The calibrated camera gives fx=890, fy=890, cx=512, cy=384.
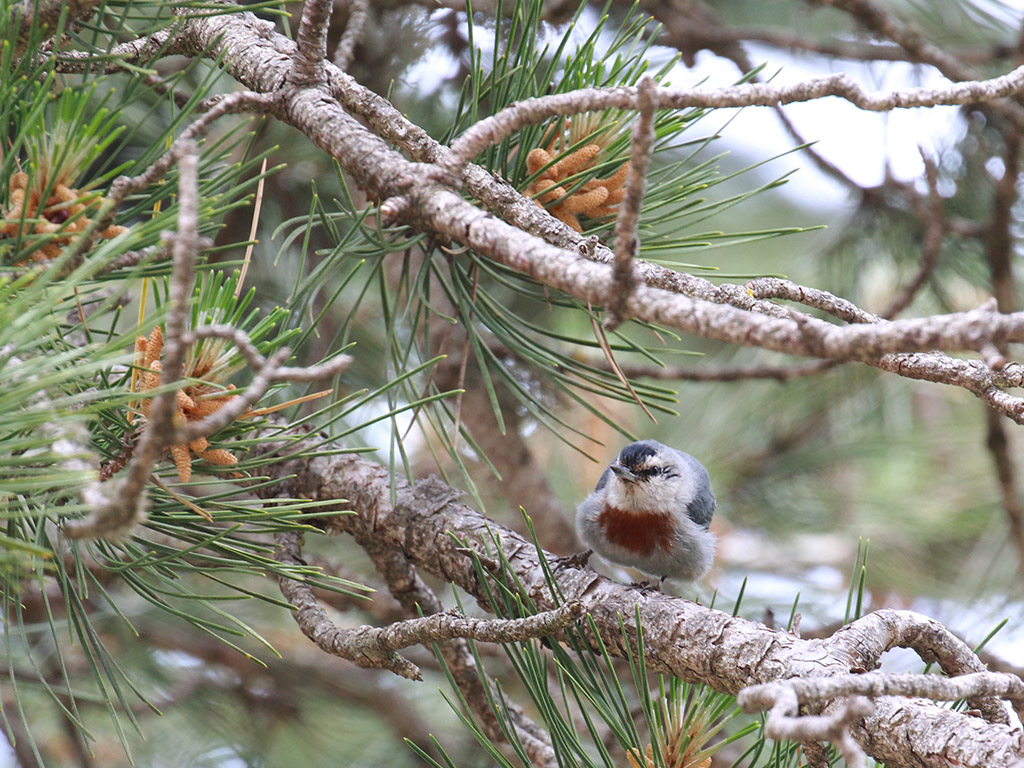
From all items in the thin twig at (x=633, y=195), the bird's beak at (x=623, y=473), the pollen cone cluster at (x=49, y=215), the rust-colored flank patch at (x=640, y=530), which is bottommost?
the rust-colored flank patch at (x=640, y=530)

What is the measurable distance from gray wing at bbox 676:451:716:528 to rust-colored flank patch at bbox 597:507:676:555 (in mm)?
121

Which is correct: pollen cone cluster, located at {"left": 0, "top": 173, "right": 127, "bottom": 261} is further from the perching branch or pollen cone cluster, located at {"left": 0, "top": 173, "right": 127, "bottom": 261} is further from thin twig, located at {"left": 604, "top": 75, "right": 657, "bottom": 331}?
thin twig, located at {"left": 604, "top": 75, "right": 657, "bottom": 331}

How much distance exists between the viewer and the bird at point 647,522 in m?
2.28

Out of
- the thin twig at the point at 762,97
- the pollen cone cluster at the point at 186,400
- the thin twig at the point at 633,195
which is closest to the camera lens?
the thin twig at the point at 633,195

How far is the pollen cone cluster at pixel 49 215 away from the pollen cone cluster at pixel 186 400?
0.48 feet

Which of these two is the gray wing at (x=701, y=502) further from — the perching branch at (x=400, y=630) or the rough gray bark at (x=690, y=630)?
the perching branch at (x=400, y=630)

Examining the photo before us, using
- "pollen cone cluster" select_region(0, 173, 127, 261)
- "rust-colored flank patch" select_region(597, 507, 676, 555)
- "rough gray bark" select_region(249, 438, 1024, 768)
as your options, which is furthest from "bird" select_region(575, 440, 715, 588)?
"pollen cone cluster" select_region(0, 173, 127, 261)

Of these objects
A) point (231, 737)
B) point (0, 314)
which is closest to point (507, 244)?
point (0, 314)

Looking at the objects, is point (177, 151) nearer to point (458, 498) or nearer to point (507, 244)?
point (507, 244)

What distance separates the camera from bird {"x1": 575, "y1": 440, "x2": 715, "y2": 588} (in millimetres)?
2281

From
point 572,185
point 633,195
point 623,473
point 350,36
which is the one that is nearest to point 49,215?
point 350,36

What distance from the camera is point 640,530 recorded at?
229 cm

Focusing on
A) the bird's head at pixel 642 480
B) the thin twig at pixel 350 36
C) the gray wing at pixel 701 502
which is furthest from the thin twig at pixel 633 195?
the gray wing at pixel 701 502

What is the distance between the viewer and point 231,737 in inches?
Result: 113
